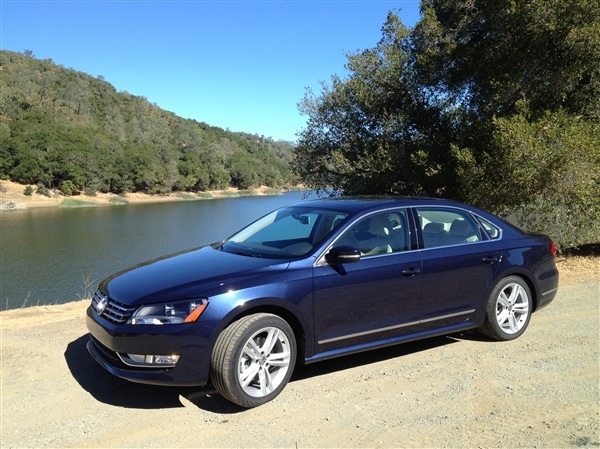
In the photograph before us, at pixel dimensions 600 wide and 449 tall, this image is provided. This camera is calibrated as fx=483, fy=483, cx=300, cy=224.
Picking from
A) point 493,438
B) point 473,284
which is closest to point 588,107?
point 473,284

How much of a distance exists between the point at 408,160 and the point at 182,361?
38.2 ft

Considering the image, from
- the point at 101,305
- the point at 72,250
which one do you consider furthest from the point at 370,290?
the point at 72,250

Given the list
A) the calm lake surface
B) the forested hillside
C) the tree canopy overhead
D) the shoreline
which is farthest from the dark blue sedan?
the forested hillside

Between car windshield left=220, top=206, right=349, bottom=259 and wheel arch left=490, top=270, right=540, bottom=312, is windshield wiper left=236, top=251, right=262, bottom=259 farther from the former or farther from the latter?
wheel arch left=490, top=270, right=540, bottom=312

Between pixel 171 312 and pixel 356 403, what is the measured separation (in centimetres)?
151

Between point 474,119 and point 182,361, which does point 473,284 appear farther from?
point 474,119

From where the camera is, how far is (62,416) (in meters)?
3.49

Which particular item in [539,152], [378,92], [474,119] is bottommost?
[539,152]

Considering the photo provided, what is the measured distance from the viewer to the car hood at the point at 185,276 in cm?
350

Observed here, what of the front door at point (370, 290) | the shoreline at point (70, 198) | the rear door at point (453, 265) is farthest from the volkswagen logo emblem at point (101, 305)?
the shoreline at point (70, 198)

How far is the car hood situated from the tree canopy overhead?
738 centimetres

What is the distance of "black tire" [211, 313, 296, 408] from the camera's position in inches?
135

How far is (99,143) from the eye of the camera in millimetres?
104312

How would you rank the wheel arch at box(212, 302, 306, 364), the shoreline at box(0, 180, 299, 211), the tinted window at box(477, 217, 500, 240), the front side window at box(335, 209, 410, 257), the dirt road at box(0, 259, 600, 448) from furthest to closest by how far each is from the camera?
the shoreline at box(0, 180, 299, 211)
the tinted window at box(477, 217, 500, 240)
the front side window at box(335, 209, 410, 257)
the wheel arch at box(212, 302, 306, 364)
the dirt road at box(0, 259, 600, 448)
